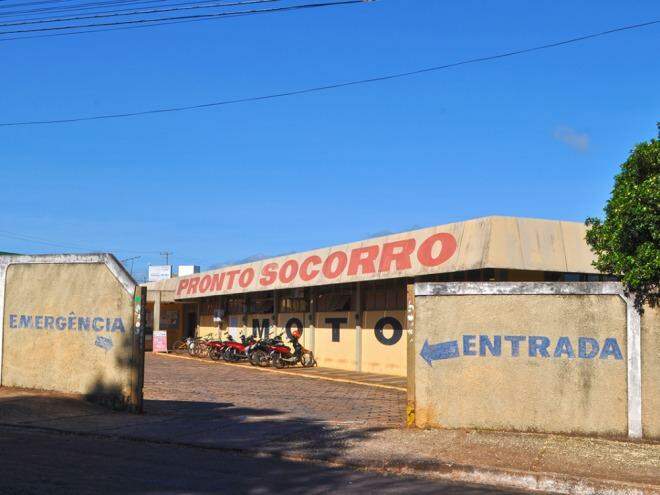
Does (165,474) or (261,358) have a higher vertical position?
(261,358)

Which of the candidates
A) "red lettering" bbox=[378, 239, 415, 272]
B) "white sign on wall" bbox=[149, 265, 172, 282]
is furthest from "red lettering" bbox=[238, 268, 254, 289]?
"white sign on wall" bbox=[149, 265, 172, 282]

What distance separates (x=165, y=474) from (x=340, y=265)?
16.4 m

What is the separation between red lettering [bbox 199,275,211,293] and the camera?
3634 cm

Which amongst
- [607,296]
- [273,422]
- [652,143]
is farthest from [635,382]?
[273,422]

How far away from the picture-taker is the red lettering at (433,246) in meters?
20.1

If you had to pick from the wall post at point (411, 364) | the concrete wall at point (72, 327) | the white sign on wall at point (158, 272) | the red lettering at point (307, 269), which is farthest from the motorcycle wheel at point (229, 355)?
the white sign on wall at point (158, 272)

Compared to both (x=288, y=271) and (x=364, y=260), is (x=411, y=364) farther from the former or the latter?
(x=288, y=271)

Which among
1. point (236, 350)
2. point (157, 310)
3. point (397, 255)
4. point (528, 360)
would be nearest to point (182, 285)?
point (157, 310)

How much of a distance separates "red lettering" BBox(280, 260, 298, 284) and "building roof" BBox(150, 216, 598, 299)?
1.17 m

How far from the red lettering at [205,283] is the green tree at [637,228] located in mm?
25949

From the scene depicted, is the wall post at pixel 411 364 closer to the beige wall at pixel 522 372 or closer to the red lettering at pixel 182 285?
the beige wall at pixel 522 372

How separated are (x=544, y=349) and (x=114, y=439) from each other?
696cm

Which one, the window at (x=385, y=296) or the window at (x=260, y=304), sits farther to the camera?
the window at (x=260, y=304)

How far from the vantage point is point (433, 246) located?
20.7 meters
